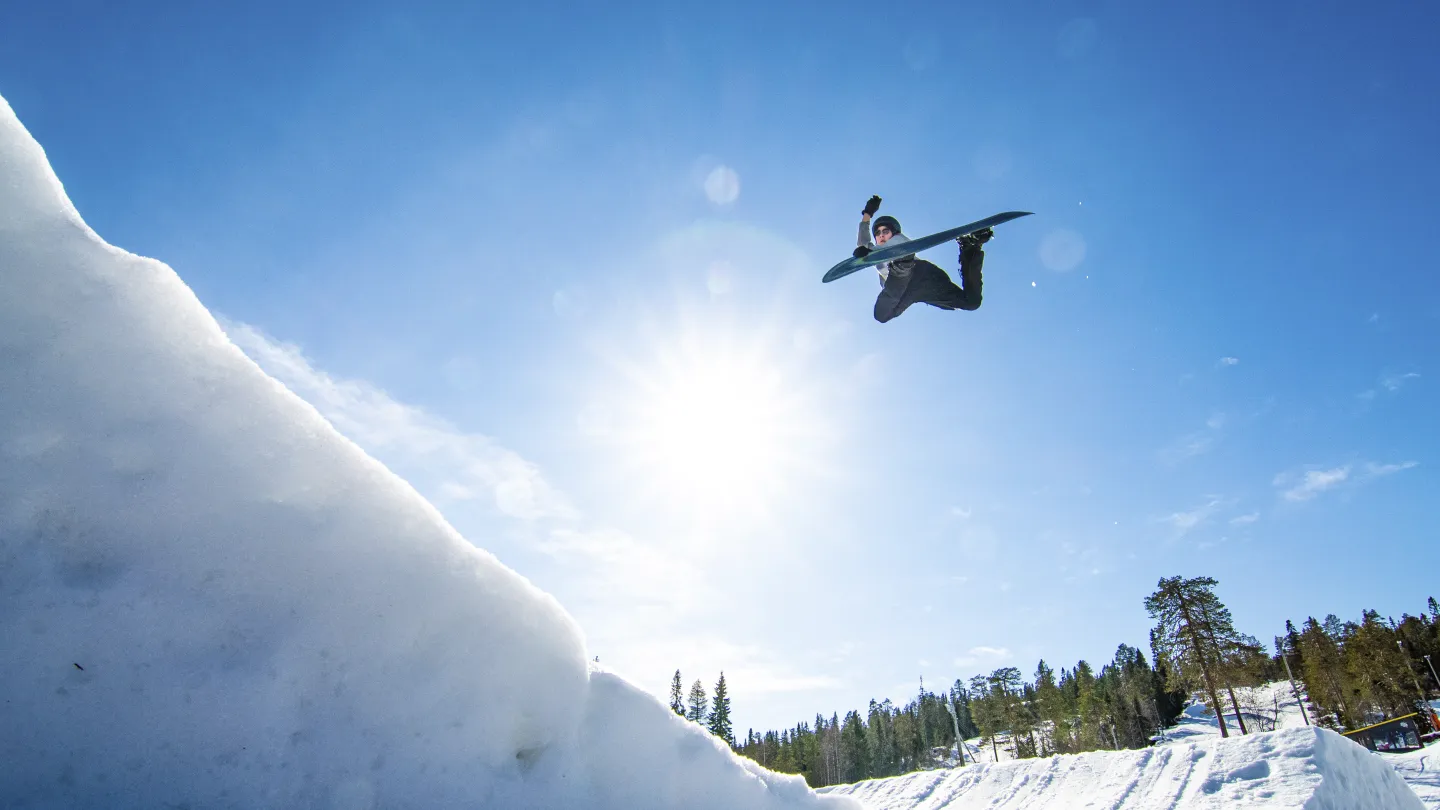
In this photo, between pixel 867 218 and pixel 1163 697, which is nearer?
pixel 867 218

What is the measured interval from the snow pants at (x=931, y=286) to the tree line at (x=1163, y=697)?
117 ft

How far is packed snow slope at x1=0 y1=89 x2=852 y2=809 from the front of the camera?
205cm

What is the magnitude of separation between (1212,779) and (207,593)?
15008mm

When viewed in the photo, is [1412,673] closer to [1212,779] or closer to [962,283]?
[1212,779]

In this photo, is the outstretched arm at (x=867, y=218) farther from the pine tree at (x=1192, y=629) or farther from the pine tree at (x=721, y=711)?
the pine tree at (x=721, y=711)

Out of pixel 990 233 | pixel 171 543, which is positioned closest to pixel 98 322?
pixel 171 543

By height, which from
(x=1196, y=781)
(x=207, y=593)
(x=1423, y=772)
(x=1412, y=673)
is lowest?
(x=1423, y=772)

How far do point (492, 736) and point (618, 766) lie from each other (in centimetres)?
79

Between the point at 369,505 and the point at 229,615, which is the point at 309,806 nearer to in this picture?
the point at 229,615

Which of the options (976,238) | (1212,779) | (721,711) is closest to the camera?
(976,238)

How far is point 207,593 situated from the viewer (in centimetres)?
224

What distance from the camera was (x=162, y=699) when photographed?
211cm

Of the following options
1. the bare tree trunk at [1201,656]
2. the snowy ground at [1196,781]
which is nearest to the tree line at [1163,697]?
A: the bare tree trunk at [1201,656]

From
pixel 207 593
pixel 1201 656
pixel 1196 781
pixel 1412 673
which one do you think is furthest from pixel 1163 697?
pixel 207 593
